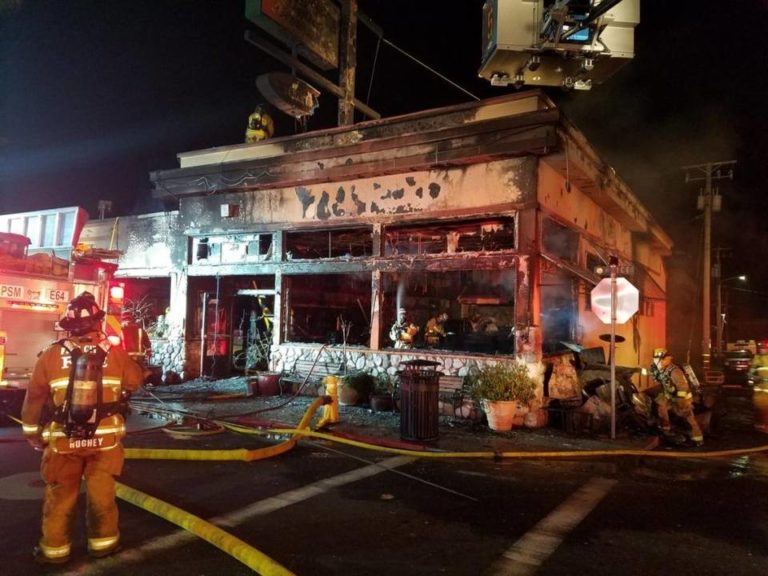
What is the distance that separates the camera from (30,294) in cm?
862

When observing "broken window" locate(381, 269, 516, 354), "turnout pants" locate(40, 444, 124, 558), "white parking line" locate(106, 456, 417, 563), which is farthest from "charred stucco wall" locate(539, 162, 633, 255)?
"turnout pants" locate(40, 444, 124, 558)

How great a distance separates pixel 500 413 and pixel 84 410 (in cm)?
697

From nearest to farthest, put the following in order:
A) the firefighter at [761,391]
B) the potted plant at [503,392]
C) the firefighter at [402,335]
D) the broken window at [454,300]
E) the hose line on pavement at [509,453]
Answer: the hose line on pavement at [509,453] < the potted plant at [503,392] < the firefighter at [761,391] < the firefighter at [402,335] < the broken window at [454,300]

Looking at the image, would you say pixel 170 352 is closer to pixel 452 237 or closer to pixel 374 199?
pixel 374 199

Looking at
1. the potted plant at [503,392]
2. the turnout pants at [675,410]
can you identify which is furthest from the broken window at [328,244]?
the turnout pants at [675,410]

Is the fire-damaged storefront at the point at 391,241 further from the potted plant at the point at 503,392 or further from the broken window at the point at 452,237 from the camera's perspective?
the potted plant at the point at 503,392

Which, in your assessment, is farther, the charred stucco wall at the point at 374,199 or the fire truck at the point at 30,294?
the charred stucco wall at the point at 374,199

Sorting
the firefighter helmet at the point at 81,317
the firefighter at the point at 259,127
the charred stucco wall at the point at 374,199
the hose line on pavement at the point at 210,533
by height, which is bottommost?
the hose line on pavement at the point at 210,533

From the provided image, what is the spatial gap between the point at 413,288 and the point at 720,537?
1056 cm

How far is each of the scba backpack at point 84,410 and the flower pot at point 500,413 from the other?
6601mm

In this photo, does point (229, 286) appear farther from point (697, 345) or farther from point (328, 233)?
point (697, 345)

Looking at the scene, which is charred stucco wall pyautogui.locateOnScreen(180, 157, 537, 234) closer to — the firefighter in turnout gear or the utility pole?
the firefighter in turnout gear

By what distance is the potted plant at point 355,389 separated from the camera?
36.4ft

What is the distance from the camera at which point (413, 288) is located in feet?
48.9
